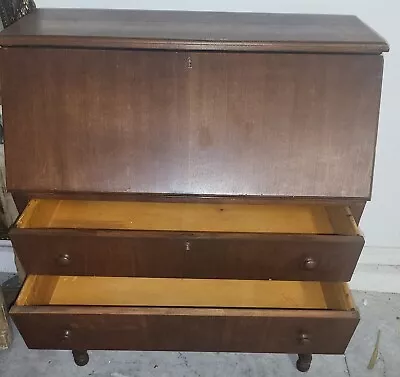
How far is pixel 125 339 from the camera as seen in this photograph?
53.0 inches

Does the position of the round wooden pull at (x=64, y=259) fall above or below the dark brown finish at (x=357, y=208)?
below

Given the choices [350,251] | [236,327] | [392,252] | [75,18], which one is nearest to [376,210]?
[392,252]

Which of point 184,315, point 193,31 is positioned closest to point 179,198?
point 184,315

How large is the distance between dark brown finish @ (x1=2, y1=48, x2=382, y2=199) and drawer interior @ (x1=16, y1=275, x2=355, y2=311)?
0.35 m

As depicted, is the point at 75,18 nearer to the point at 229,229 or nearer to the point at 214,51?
the point at 214,51

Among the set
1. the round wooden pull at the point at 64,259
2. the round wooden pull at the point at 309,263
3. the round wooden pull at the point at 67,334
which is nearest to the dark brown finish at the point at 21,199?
the round wooden pull at the point at 64,259

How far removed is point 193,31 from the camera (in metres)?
1.26

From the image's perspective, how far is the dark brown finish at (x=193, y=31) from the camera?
3.86 feet

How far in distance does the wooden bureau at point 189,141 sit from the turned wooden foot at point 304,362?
0.24 m

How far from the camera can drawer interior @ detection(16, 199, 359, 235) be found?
54.5 inches

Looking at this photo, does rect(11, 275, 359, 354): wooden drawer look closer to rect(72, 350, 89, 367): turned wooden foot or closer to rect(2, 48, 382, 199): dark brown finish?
rect(72, 350, 89, 367): turned wooden foot

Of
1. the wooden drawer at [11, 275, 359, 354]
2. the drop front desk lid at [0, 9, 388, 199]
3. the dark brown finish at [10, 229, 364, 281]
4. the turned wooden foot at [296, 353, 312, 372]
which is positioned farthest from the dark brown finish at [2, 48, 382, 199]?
the turned wooden foot at [296, 353, 312, 372]

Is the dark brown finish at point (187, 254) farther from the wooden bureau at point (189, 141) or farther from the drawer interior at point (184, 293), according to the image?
the drawer interior at point (184, 293)

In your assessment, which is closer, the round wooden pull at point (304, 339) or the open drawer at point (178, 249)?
the open drawer at point (178, 249)
